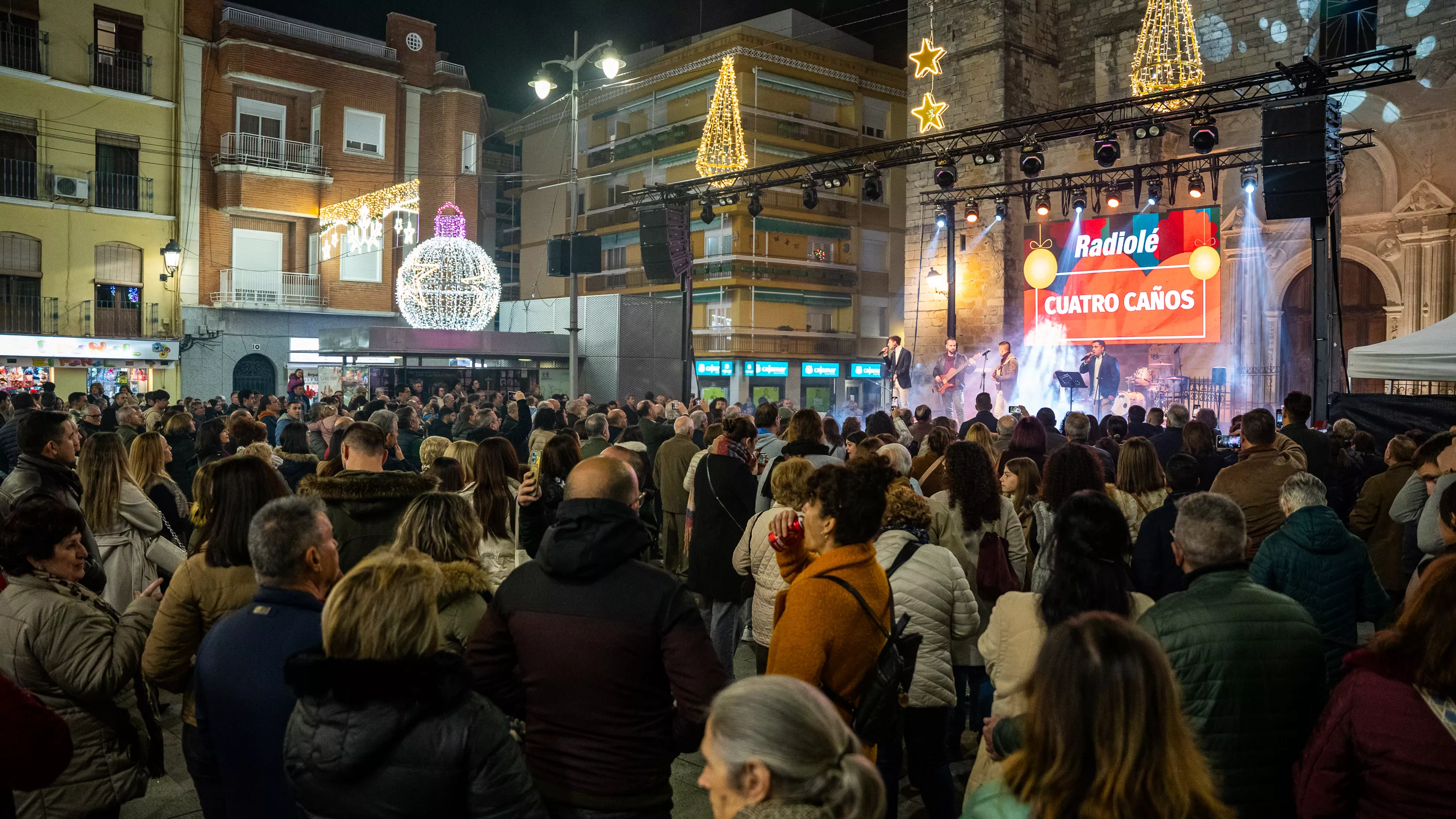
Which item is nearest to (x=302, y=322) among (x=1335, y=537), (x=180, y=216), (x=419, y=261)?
(x=180, y=216)

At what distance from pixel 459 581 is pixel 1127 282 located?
19662 millimetres

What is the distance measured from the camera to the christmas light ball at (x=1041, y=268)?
66.6 ft

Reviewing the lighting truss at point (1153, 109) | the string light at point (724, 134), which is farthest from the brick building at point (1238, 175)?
the string light at point (724, 134)

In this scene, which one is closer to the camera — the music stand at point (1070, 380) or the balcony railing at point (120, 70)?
the music stand at point (1070, 380)

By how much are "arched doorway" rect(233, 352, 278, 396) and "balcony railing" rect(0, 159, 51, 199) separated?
5725 mm

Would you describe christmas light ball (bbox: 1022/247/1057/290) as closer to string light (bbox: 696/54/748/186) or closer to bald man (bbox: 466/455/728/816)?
string light (bbox: 696/54/748/186)

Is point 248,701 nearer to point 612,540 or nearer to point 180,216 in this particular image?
point 612,540

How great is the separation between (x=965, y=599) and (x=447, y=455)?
127 inches

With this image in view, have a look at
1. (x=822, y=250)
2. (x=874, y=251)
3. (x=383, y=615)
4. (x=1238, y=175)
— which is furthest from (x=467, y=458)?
(x=874, y=251)

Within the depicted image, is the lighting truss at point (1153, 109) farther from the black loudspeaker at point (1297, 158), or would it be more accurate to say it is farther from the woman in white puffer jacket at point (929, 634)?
the woman in white puffer jacket at point (929, 634)

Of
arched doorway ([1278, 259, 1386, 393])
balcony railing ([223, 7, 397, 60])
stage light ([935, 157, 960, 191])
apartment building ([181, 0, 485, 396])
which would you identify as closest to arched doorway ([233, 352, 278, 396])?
apartment building ([181, 0, 485, 396])

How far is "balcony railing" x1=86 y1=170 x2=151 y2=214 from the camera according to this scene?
2320 cm

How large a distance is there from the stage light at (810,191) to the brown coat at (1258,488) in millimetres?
10644

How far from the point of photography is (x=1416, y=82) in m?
17.0
